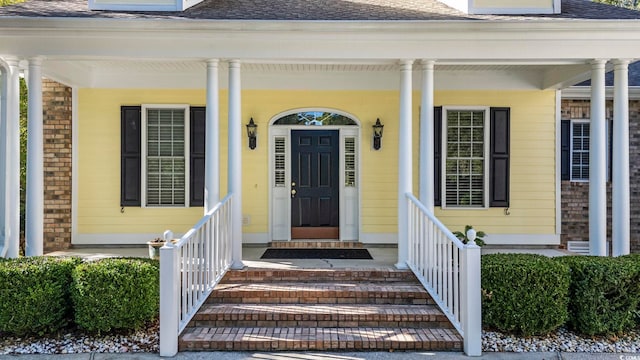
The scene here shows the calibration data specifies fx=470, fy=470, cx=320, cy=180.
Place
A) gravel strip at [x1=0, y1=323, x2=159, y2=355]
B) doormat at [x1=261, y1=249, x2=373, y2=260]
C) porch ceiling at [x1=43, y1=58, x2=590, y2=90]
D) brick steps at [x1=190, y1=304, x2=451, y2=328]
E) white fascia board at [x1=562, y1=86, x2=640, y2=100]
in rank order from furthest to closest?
white fascia board at [x1=562, y1=86, x2=640, y2=100]
porch ceiling at [x1=43, y1=58, x2=590, y2=90]
doormat at [x1=261, y1=249, x2=373, y2=260]
brick steps at [x1=190, y1=304, x2=451, y2=328]
gravel strip at [x1=0, y1=323, x2=159, y2=355]

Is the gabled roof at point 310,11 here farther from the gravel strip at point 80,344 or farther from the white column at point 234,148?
the gravel strip at point 80,344

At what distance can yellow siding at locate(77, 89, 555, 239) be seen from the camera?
754 centimetres

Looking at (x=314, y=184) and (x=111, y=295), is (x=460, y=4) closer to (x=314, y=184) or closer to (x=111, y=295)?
(x=314, y=184)

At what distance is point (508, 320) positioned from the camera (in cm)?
440

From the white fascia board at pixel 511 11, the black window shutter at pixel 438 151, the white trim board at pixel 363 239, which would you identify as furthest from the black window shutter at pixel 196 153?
the white fascia board at pixel 511 11

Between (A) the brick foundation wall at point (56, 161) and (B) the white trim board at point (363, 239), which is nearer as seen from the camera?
(A) the brick foundation wall at point (56, 161)

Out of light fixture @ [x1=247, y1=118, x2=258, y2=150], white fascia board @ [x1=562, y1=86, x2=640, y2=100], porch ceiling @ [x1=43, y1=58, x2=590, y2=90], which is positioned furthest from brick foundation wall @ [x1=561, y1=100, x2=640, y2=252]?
light fixture @ [x1=247, y1=118, x2=258, y2=150]

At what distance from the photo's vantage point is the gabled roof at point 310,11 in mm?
5781

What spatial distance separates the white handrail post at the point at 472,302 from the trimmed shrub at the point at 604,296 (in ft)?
3.53

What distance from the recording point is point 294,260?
621cm

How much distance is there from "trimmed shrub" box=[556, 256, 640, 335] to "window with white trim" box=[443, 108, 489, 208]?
127 inches

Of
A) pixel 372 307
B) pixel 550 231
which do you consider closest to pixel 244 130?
pixel 372 307

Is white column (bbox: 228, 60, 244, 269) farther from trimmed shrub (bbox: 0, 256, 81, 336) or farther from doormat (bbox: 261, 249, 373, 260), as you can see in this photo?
trimmed shrub (bbox: 0, 256, 81, 336)

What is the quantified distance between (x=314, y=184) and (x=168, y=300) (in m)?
3.89
